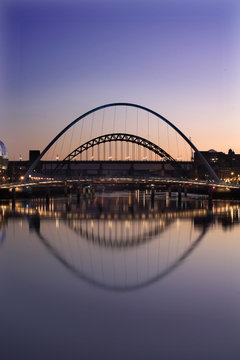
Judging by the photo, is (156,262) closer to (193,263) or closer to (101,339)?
(193,263)

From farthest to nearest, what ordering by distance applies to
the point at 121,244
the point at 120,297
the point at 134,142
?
the point at 134,142, the point at 121,244, the point at 120,297

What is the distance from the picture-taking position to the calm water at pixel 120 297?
46.8 ft

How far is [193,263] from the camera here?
28656mm

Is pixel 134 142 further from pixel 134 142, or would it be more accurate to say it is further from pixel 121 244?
pixel 121 244

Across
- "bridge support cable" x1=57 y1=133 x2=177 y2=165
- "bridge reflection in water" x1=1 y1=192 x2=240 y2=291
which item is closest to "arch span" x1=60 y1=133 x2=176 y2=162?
"bridge support cable" x1=57 y1=133 x2=177 y2=165

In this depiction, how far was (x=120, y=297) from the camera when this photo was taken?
794 inches

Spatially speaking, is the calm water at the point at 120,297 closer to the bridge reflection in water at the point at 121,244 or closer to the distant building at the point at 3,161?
the bridge reflection in water at the point at 121,244

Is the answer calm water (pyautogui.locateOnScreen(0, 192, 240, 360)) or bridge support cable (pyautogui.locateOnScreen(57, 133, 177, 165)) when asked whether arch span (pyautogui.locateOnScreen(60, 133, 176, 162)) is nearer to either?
bridge support cable (pyautogui.locateOnScreen(57, 133, 177, 165))

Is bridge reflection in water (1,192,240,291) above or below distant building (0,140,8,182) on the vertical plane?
below

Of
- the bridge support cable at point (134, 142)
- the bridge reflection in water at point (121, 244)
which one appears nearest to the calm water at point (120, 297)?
the bridge reflection in water at point (121, 244)

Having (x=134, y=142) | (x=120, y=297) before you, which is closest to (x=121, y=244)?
(x=120, y=297)

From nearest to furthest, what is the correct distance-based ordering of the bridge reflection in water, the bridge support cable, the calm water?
the calm water
the bridge reflection in water
the bridge support cable

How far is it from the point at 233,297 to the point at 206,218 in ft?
130

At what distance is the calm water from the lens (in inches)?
562
